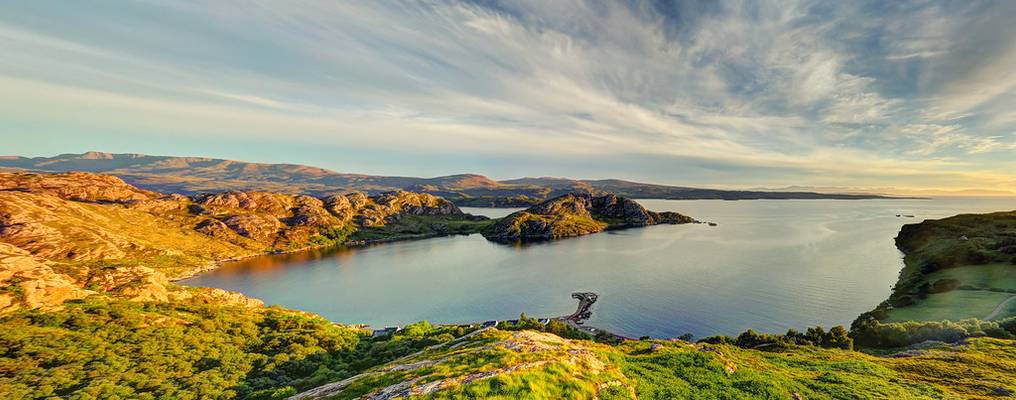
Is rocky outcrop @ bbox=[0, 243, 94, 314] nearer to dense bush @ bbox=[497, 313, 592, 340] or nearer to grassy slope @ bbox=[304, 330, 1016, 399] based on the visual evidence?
grassy slope @ bbox=[304, 330, 1016, 399]

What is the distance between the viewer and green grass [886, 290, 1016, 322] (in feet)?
200

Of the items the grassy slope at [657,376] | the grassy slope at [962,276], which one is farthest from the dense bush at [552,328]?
the grassy slope at [962,276]

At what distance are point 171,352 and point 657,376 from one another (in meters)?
41.9

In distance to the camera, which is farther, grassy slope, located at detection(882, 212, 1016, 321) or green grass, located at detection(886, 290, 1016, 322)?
grassy slope, located at detection(882, 212, 1016, 321)

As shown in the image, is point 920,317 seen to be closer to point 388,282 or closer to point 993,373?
point 993,373

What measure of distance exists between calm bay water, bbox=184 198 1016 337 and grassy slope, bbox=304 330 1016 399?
2068 inches

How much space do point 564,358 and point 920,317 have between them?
88.7m

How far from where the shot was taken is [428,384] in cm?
1714

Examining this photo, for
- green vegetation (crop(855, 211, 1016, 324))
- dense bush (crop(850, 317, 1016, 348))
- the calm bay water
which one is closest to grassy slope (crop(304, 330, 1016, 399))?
dense bush (crop(850, 317, 1016, 348))

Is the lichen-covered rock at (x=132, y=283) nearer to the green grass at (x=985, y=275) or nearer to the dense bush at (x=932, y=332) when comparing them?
the dense bush at (x=932, y=332)

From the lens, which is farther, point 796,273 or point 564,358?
point 796,273

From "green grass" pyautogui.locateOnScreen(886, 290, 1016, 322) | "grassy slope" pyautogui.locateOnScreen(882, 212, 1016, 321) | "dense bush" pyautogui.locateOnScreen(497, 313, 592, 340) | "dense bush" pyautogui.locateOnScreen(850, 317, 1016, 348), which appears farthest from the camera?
"dense bush" pyautogui.locateOnScreen(497, 313, 592, 340)

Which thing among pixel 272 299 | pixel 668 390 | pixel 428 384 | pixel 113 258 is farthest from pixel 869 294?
pixel 113 258

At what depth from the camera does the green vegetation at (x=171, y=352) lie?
25.3m
